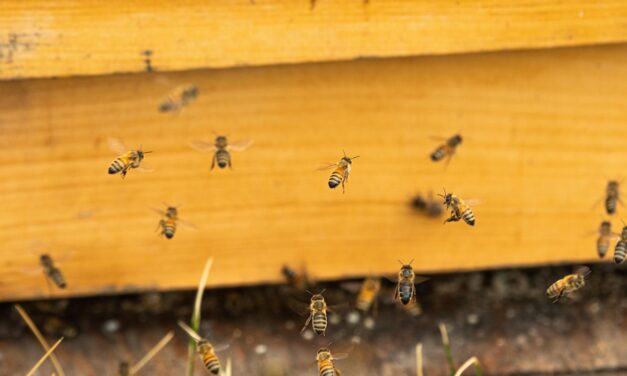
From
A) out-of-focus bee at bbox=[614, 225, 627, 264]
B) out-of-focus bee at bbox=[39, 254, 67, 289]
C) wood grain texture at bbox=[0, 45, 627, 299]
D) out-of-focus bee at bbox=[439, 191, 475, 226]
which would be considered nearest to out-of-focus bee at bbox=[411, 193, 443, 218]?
wood grain texture at bbox=[0, 45, 627, 299]

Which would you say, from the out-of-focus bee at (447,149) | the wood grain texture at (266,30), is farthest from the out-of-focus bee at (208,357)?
the out-of-focus bee at (447,149)

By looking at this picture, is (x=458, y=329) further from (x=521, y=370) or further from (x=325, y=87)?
(x=325, y=87)

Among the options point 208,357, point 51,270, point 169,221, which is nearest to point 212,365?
point 208,357

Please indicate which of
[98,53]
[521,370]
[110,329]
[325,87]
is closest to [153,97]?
[98,53]

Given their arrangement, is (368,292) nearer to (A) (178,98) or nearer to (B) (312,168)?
(B) (312,168)

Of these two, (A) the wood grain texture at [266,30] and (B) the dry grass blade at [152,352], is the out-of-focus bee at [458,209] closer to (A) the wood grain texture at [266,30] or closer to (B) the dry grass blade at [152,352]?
(A) the wood grain texture at [266,30]

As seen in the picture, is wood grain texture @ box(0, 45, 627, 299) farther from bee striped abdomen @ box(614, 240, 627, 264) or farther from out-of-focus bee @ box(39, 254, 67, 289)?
bee striped abdomen @ box(614, 240, 627, 264)
